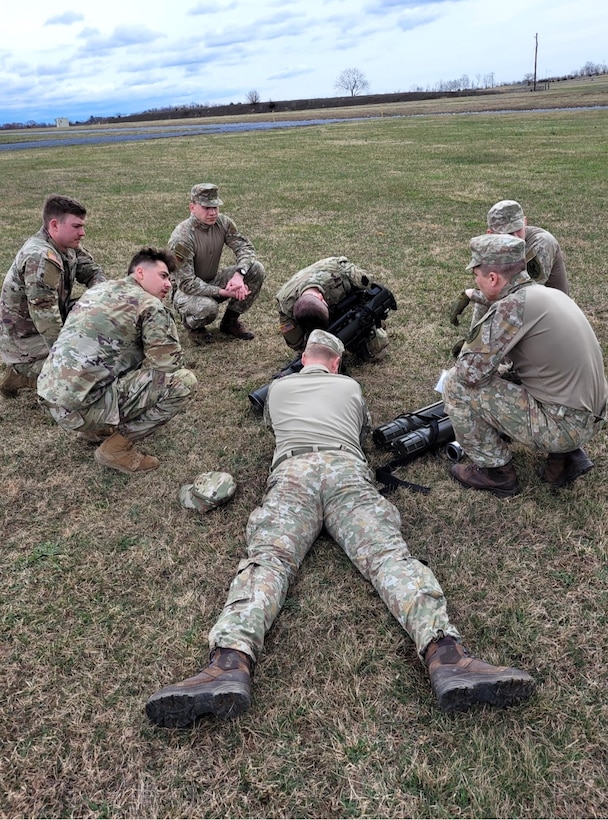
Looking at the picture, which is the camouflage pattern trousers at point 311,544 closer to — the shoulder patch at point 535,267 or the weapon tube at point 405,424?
the weapon tube at point 405,424

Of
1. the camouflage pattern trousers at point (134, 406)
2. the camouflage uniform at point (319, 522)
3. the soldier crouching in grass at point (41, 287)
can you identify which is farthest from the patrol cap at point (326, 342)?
the soldier crouching in grass at point (41, 287)

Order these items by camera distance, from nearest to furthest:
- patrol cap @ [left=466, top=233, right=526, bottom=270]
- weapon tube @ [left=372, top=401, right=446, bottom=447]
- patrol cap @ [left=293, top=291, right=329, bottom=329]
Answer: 1. patrol cap @ [left=466, top=233, right=526, bottom=270]
2. weapon tube @ [left=372, top=401, right=446, bottom=447]
3. patrol cap @ [left=293, top=291, right=329, bottom=329]

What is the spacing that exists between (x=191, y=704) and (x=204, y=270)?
484 cm

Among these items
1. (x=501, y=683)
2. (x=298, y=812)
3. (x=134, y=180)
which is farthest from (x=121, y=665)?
(x=134, y=180)

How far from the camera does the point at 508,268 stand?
3164 millimetres

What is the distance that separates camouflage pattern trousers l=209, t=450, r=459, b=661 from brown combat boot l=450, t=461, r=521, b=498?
789mm

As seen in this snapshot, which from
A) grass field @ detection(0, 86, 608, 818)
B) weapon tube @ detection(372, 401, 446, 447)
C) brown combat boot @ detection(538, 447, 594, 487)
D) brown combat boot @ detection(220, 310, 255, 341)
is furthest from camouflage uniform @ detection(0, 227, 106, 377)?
brown combat boot @ detection(538, 447, 594, 487)

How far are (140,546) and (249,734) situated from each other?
1.38m

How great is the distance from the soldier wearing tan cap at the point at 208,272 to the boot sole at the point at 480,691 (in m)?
4.48

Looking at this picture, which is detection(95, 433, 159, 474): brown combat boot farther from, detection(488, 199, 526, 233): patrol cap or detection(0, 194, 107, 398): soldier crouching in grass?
detection(488, 199, 526, 233): patrol cap

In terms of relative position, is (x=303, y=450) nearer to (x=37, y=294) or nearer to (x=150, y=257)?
(x=150, y=257)

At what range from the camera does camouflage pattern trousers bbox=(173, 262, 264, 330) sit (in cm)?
593

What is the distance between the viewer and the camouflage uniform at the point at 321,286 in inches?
199

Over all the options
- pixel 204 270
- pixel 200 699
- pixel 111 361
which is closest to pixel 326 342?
pixel 111 361
